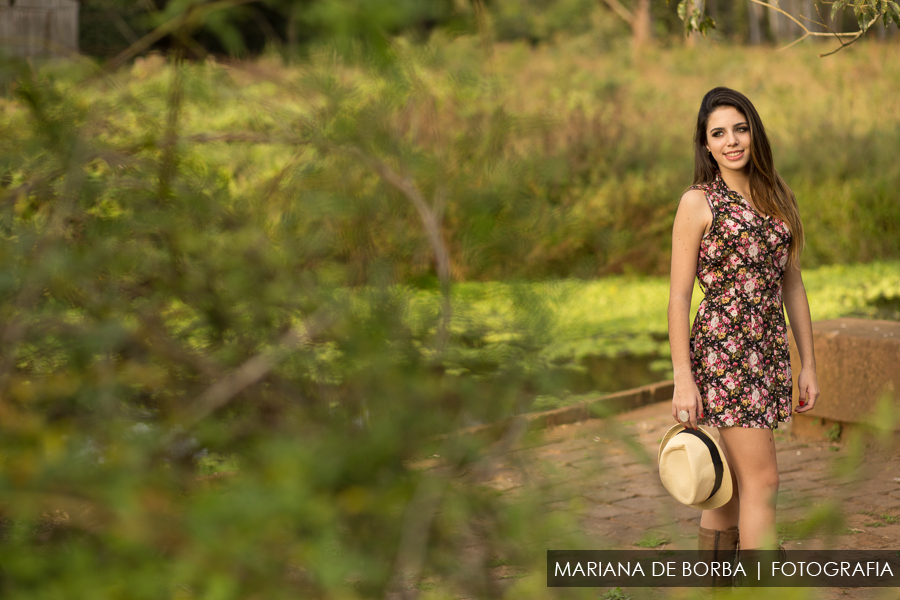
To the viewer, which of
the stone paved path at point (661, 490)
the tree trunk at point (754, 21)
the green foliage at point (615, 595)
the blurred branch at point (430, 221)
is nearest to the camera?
the stone paved path at point (661, 490)

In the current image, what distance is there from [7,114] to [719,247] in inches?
94.2

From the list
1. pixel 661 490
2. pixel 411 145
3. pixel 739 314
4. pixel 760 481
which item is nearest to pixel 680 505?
pixel 661 490

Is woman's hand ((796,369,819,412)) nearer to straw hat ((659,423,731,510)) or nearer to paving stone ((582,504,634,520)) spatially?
straw hat ((659,423,731,510))

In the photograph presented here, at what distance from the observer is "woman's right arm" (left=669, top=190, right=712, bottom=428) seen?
3.30 meters

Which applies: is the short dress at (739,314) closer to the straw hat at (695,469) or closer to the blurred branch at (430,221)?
the straw hat at (695,469)

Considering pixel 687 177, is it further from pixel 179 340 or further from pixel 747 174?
pixel 179 340

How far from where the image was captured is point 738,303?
3314 mm

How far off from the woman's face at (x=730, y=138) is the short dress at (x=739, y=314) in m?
0.12

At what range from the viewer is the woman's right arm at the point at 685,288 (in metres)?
3.30

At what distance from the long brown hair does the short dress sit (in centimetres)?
6

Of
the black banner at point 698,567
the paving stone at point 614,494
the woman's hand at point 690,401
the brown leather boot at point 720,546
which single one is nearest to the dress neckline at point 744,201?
the woman's hand at point 690,401

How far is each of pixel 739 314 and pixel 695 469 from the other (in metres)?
0.58

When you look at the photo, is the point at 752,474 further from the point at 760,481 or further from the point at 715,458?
the point at 715,458

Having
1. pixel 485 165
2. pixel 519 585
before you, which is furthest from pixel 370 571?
pixel 485 165
